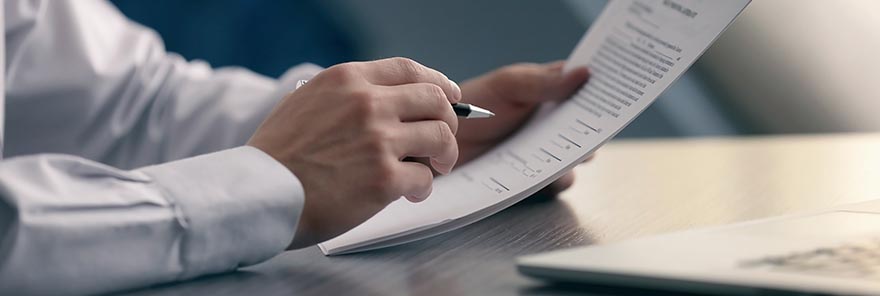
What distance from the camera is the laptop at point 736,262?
0.41 m

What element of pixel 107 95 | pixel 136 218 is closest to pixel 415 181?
pixel 136 218

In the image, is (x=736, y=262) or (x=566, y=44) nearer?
(x=736, y=262)

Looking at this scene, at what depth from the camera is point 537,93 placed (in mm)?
894

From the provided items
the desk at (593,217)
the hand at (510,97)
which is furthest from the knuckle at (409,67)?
the hand at (510,97)

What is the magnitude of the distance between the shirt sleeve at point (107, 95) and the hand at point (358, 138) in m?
0.42

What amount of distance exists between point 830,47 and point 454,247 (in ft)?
6.84

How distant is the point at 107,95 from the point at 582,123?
23.3 inches

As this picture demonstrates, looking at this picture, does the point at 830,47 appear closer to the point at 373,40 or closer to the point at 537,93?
the point at 373,40

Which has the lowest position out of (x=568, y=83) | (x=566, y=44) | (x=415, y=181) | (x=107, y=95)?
(x=107, y=95)

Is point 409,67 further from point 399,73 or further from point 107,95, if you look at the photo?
point 107,95

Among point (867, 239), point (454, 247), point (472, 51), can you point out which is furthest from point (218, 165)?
point (472, 51)

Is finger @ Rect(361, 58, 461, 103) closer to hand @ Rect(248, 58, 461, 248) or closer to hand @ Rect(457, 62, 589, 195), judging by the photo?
hand @ Rect(248, 58, 461, 248)

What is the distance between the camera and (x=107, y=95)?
1.11 metres

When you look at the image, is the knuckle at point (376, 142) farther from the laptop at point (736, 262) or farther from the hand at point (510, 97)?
the hand at point (510, 97)
